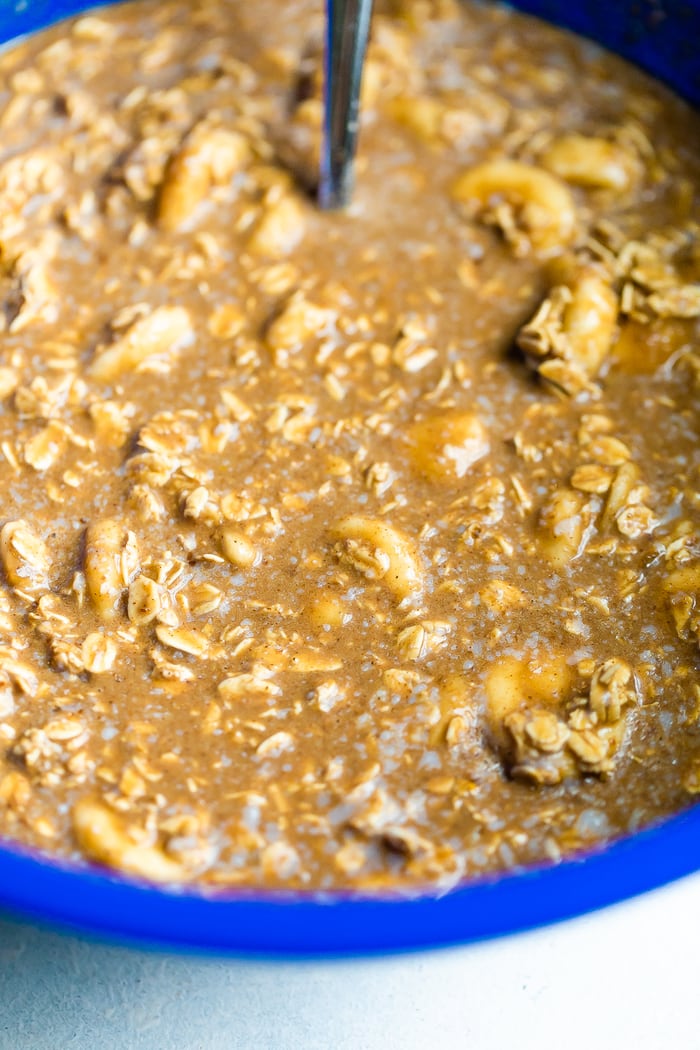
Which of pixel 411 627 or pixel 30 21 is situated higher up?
pixel 30 21

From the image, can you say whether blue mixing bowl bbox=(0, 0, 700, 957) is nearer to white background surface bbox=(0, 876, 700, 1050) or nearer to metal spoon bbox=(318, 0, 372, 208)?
white background surface bbox=(0, 876, 700, 1050)

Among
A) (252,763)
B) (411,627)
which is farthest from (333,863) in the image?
(411,627)

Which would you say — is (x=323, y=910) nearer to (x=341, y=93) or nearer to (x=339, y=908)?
(x=339, y=908)

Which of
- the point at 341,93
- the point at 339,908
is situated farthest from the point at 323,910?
the point at 341,93

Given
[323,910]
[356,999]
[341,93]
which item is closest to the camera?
[323,910]

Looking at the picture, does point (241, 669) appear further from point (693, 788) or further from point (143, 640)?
point (693, 788)

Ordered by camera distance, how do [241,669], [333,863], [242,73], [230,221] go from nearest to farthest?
[333,863] → [241,669] → [230,221] → [242,73]
